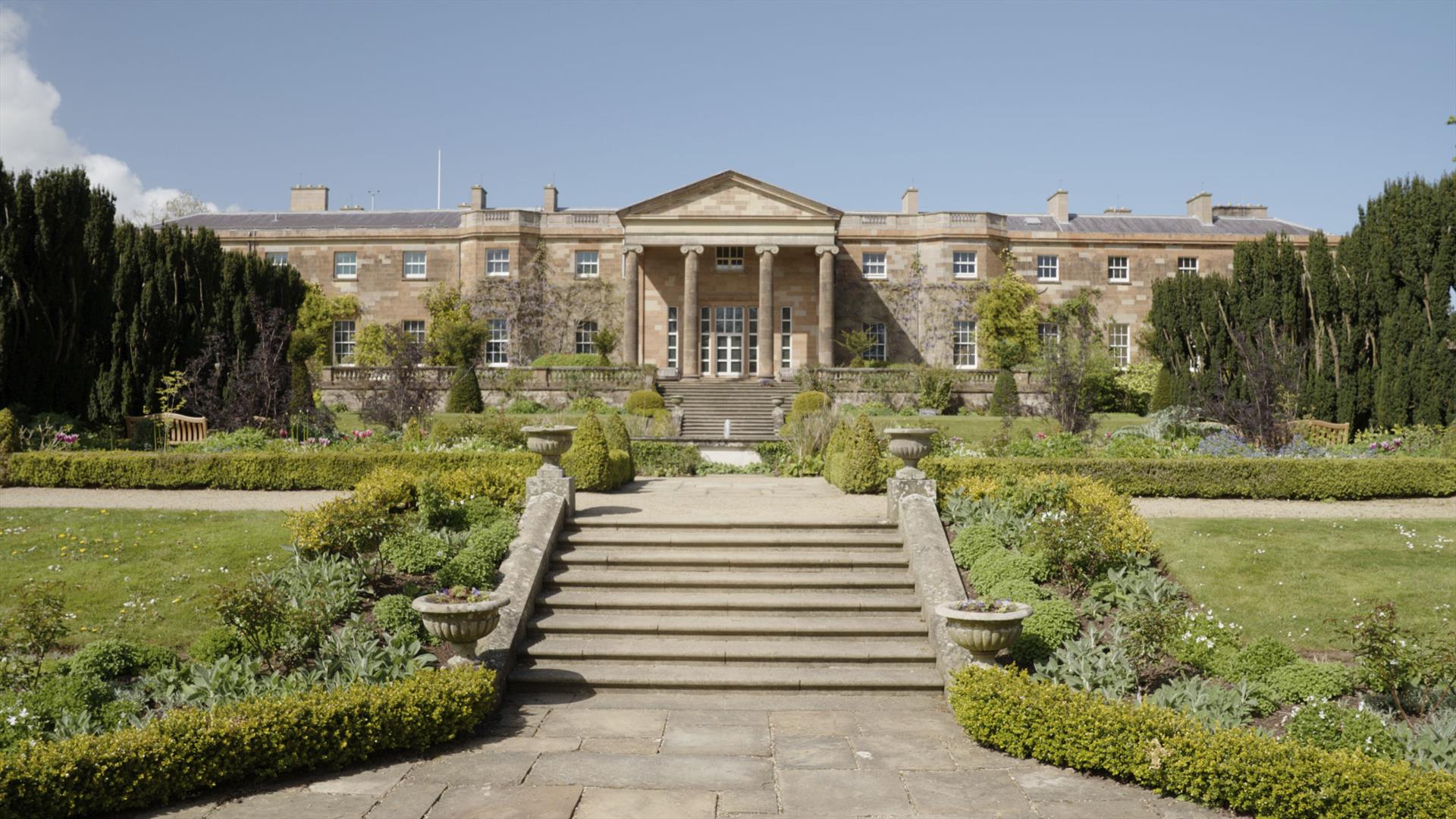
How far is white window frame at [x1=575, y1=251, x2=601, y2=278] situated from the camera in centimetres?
3975

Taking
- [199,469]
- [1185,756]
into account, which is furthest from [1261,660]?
[199,469]

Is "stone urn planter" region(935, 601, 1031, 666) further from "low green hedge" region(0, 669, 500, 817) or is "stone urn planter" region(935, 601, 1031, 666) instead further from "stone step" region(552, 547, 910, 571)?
"low green hedge" region(0, 669, 500, 817)

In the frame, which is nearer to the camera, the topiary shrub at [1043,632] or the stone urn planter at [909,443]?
the topiary shrub at [1043,632]

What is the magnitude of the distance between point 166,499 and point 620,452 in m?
6.60

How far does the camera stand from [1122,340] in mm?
40344

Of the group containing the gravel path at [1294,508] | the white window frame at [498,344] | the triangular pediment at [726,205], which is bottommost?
the gravel path at [1294,508]

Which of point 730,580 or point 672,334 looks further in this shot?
point 672,334

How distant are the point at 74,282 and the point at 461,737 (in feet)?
59.4

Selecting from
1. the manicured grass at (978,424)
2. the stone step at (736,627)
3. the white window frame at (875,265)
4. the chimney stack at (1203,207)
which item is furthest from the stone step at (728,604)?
the chimney stack at (1203,207)

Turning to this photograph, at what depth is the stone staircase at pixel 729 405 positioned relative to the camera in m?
30.0

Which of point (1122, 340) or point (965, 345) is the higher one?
point (1122, 340)

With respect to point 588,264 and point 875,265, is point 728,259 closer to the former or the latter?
point 588,264

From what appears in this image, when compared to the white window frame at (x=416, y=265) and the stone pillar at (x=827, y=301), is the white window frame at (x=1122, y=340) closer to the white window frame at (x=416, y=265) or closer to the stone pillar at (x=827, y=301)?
the stone pillar at (x=827, y=301)

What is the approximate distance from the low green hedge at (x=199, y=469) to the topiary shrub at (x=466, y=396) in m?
15.6
